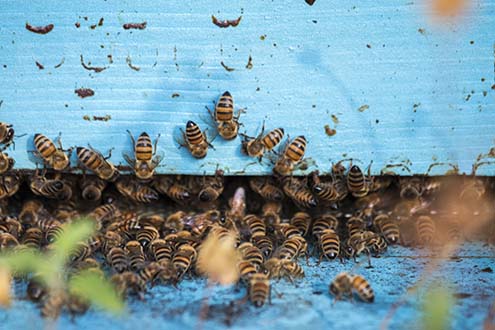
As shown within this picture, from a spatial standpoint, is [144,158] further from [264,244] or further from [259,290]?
[259,290]

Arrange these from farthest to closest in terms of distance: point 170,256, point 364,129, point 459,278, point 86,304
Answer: point 364,129
point 170,256
point 459,278
point 86,304

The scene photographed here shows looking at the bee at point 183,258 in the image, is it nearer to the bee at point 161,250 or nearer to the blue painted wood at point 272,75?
the bee at point 161,250

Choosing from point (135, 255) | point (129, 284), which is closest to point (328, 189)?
point (135, 255)

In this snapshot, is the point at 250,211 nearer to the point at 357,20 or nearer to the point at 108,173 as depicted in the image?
the point at 108,173

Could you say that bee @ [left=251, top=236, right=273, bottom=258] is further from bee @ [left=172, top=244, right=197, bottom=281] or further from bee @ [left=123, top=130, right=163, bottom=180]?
bee @ [left=123, top=130, right=163, bottom=180]

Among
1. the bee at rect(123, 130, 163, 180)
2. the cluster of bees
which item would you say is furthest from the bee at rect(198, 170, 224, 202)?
the bee at rect(123, 130, 163, 180)

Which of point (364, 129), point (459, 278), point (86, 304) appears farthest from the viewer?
point (364, 129)

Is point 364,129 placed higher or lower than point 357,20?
lower

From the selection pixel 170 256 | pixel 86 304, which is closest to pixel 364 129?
pixel 170 256
